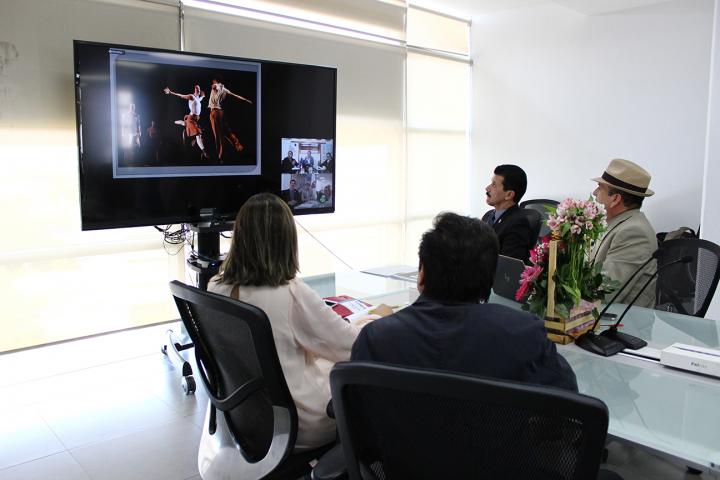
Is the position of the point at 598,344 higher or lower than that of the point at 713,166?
lower

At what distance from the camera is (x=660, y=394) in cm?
154

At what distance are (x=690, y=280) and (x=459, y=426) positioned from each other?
2.18 metres

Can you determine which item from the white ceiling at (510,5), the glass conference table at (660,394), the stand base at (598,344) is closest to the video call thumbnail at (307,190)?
the white ceiling at (510,5)

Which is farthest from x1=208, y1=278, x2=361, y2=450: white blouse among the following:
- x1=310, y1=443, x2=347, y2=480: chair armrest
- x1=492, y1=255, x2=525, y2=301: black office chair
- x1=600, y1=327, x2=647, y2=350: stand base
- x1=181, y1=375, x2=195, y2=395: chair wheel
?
x1=181, y1=375, x2=195, y2=395: chair wheel

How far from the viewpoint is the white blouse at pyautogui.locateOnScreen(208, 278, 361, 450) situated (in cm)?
179

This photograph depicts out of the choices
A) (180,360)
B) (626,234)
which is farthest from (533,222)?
(180,360)

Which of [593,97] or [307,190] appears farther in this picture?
[593,97]

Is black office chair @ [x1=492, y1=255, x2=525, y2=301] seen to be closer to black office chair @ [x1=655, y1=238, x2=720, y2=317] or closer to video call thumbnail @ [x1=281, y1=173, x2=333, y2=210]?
black office chair @ [x1=655, y1=238, x2=720, y2=317]

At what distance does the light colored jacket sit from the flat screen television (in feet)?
7.52

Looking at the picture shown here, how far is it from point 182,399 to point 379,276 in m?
1.32

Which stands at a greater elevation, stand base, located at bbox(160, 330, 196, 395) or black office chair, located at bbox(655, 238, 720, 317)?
black office chair, located at bbox(655, 238, 720, 317)

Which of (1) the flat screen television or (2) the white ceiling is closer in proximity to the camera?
(1) the flat screen television

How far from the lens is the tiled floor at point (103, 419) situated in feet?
8.68

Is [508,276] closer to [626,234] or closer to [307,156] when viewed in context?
[626,234]
